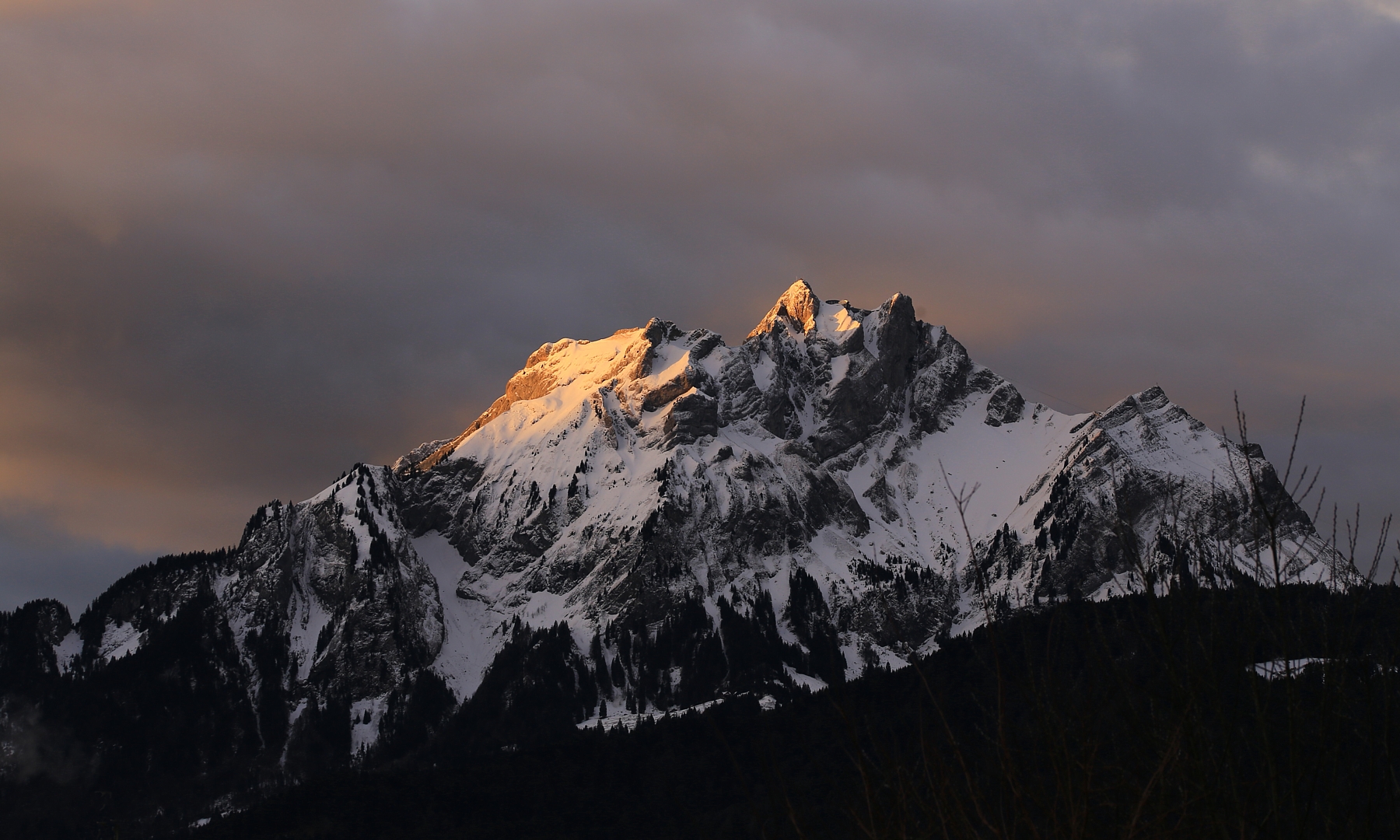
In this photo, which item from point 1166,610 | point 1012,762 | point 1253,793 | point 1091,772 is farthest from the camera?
point 1166,610

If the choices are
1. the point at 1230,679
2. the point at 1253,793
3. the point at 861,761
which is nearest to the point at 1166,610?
the point at 1230,679

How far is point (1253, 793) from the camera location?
2197 cm

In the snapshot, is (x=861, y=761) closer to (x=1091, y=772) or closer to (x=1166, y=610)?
(x=1091, y=772)

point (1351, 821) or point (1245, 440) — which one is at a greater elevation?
point (1245, 440)

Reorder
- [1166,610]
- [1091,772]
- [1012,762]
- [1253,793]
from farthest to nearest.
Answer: [1166,610]
[1253,793]
[1012,762]
[1091,772]

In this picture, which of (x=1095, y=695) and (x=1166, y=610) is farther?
(x=1166, y=610)

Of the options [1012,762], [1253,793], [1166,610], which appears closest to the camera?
[1012,762]

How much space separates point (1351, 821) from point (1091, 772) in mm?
6614

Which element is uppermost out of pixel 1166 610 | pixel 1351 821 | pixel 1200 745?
pixel 1166 610

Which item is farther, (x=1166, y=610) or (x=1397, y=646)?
(x=1166, y=610)

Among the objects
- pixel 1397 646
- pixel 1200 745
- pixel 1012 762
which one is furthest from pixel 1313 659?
pixel 1012 762

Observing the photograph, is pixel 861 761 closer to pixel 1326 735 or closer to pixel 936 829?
pixel 936 829

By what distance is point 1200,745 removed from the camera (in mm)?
21234

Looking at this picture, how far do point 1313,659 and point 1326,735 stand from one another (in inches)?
81.1
